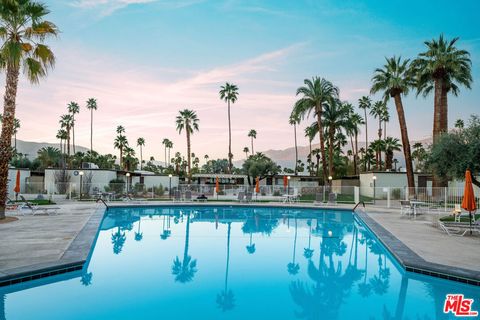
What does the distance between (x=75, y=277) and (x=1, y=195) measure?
30.2 feet

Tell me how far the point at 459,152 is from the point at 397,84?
1376 centimetres

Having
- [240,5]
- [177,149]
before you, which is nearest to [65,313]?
[240,5]

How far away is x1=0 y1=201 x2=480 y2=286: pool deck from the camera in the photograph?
6.82m

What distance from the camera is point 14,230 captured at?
11477 mm

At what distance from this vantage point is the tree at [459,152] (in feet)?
50.4

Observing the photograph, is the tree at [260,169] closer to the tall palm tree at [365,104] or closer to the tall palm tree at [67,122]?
the tall palm tree at [365,104]

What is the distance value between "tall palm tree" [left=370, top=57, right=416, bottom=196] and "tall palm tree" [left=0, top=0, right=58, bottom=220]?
2559cm

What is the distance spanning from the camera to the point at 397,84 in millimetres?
28016

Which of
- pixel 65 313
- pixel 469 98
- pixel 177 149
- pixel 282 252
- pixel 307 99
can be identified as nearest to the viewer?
pixel 65 313

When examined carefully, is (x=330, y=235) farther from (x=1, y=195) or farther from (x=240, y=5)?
(x=240, y=5)

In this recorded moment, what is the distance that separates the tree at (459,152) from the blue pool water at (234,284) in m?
6.88

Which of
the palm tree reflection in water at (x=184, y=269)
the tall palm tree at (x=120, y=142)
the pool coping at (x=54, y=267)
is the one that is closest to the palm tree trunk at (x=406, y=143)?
the palm tree reflection in water at (x=184, y=269)

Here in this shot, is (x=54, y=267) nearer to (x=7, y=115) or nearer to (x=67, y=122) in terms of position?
(x=7, y=115)

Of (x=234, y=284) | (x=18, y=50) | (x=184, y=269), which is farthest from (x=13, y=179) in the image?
(x=234, y=284)
